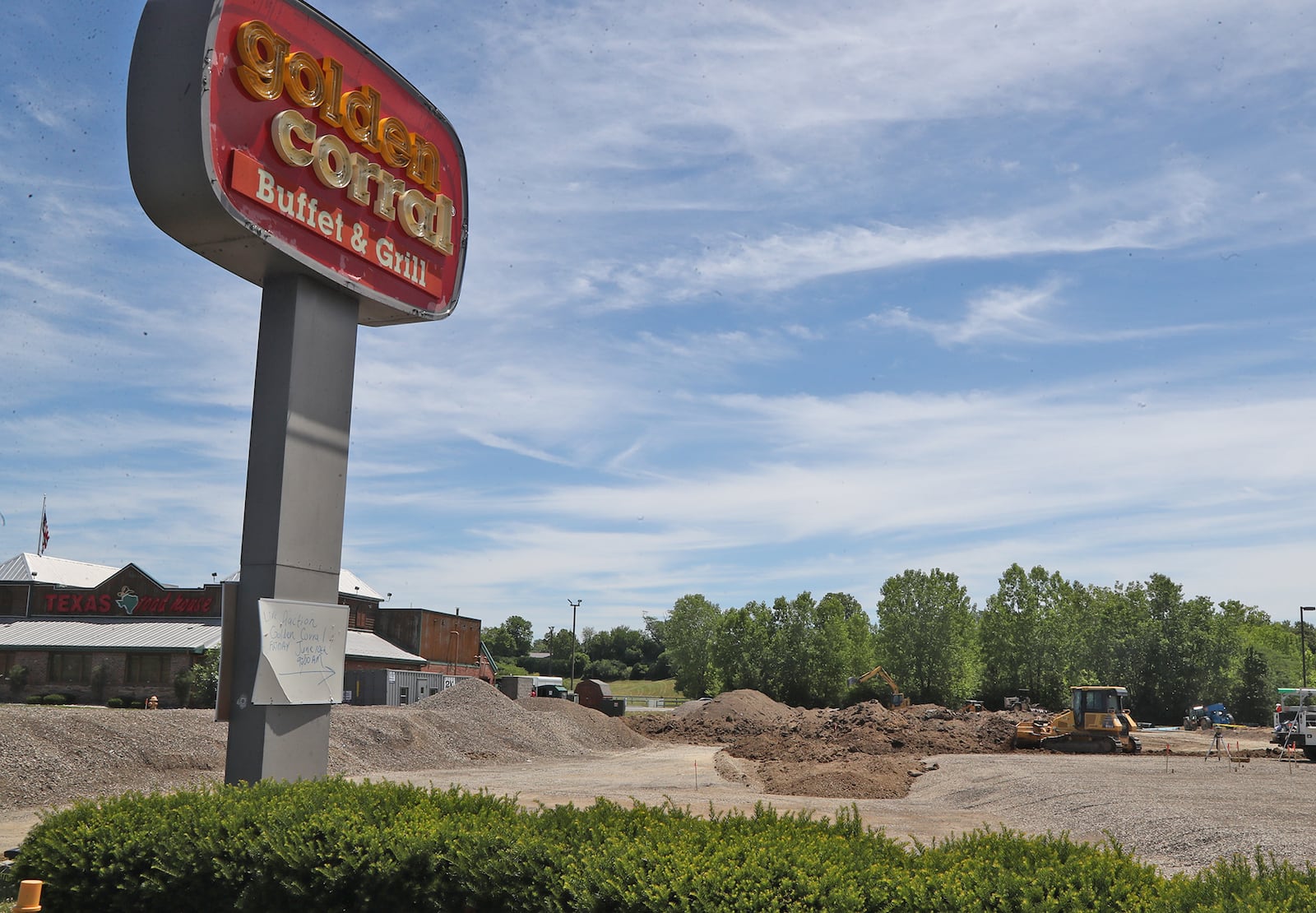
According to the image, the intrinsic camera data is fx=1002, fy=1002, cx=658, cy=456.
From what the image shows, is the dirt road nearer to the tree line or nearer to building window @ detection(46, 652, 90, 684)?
building window @ detection(46, 652, 90, 684)

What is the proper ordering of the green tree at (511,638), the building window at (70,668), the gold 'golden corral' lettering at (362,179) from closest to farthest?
1. the gold 'golden corral' lettering at (362,179)
2. the building window at (70,668)
3. the green tree at (511,638)

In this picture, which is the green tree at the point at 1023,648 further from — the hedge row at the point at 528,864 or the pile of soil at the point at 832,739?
the hedge row at the point at 528,864

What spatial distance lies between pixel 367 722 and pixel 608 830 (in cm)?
3351

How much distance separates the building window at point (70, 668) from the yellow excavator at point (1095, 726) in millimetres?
48359

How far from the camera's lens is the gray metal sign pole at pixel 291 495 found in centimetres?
1198

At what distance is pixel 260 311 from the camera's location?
43.1 ft

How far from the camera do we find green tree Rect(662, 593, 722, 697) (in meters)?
114

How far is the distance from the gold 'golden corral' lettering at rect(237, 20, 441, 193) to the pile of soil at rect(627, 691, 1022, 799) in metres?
22.5

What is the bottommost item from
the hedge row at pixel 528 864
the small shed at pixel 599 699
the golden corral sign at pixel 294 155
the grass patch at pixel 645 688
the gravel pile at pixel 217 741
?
the grass patch at pixel 645 688

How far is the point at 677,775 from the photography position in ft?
116

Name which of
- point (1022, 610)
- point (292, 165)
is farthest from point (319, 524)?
point (1022, 610)

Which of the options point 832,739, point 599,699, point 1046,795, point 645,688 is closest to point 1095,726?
point 832,739

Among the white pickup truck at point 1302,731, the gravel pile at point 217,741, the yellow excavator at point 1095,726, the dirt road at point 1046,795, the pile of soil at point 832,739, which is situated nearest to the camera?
the dirt road at point 1046,795

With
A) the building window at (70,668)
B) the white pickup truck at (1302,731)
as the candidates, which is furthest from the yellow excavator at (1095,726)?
the building window at (70,668)
